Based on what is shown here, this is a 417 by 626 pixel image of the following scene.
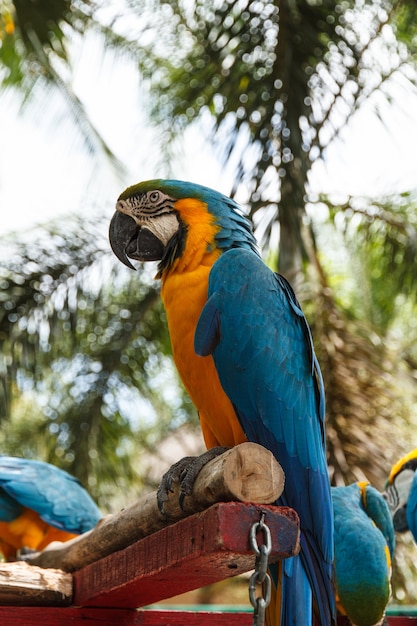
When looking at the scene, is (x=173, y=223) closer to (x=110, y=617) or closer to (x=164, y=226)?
(x=164, y=226)

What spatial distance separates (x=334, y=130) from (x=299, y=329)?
245 centimetres

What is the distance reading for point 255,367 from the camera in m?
1.77

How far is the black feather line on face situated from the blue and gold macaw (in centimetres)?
99

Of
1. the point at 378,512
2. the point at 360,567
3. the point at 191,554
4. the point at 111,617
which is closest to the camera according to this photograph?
the point at 191,554

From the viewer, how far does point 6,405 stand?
14.2ft

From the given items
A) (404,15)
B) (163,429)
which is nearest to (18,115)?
(404,15)

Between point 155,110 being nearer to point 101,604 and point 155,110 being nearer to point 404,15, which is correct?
point 404,15

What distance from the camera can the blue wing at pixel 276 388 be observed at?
1741 millimetres

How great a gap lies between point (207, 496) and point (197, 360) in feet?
1.49

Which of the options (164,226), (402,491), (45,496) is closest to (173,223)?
(164,226)

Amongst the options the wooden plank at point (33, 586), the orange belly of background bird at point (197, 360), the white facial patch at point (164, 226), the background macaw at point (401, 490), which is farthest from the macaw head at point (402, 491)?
the white facial patch at point (164, 226)

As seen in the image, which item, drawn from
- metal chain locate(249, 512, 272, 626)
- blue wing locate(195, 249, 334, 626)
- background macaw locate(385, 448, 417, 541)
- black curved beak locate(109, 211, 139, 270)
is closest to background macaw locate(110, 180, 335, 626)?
blue wing locate(195, 249, 334, 626)

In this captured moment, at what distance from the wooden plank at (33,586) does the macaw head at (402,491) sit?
138cm

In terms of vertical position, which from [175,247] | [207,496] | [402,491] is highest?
[175,247]
